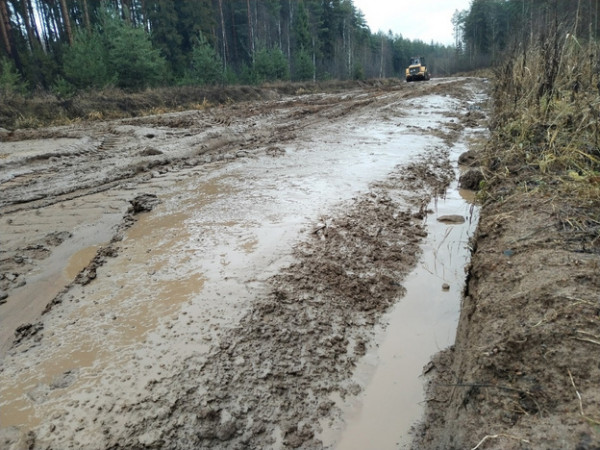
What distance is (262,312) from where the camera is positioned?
246 cm


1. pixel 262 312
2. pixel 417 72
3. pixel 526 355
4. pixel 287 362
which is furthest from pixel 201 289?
pixel 417 72

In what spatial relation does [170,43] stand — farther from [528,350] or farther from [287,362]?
[528,350]

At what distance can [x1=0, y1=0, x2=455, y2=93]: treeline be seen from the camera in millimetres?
16297

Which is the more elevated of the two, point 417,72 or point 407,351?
point 417,72

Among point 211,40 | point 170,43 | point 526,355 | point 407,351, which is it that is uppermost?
point 211,40

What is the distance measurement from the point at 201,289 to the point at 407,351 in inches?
56.1

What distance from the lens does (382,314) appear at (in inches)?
101

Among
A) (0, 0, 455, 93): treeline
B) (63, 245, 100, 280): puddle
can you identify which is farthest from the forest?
(63, 245, 100, 280): puddle

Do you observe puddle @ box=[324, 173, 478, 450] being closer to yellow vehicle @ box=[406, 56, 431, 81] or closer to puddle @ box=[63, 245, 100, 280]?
puddle @ box=[63, 245, 100, 280]

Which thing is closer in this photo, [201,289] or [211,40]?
[201,289]

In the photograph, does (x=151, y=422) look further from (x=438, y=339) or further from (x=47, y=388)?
(x=438, y=339)

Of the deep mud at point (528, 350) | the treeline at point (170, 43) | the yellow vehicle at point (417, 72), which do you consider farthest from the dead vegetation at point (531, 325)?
the yellow vehicle at point (417, 72)

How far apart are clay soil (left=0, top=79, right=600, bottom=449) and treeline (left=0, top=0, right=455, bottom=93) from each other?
13157 millimetres

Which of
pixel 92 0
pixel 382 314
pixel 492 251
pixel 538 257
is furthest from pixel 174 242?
pixel 92 0
